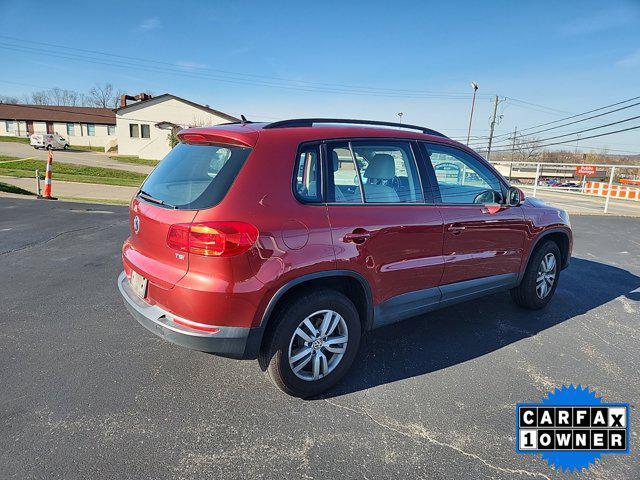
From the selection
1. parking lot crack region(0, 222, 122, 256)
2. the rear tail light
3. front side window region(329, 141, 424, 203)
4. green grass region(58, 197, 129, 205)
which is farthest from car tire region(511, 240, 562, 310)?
green grass region(58, 197, 129, 205)

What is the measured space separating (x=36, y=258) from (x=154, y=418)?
14.3 ft

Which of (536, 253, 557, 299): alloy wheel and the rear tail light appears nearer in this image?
the rear tail light

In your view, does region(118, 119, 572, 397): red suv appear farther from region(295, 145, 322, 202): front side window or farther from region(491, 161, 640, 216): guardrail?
region(491, 161, 640, 216): guardrail

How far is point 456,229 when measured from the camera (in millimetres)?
3357

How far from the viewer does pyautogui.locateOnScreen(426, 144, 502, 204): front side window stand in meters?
3.39

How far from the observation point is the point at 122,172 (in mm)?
23000

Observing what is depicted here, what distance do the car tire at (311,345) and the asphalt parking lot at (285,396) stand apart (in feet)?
0.53

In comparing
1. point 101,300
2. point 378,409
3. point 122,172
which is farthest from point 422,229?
point 122,172

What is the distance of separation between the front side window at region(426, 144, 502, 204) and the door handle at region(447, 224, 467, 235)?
0.73ft

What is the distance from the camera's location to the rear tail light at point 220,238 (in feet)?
7.44

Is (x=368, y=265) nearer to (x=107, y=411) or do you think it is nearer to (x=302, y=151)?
(x=302, y=151)

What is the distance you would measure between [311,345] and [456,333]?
5.93 ft

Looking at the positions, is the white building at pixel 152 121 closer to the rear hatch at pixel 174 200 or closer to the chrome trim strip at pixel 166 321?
the rear hatch at pixel 174 200

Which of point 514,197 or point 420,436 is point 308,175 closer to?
point 420,436
